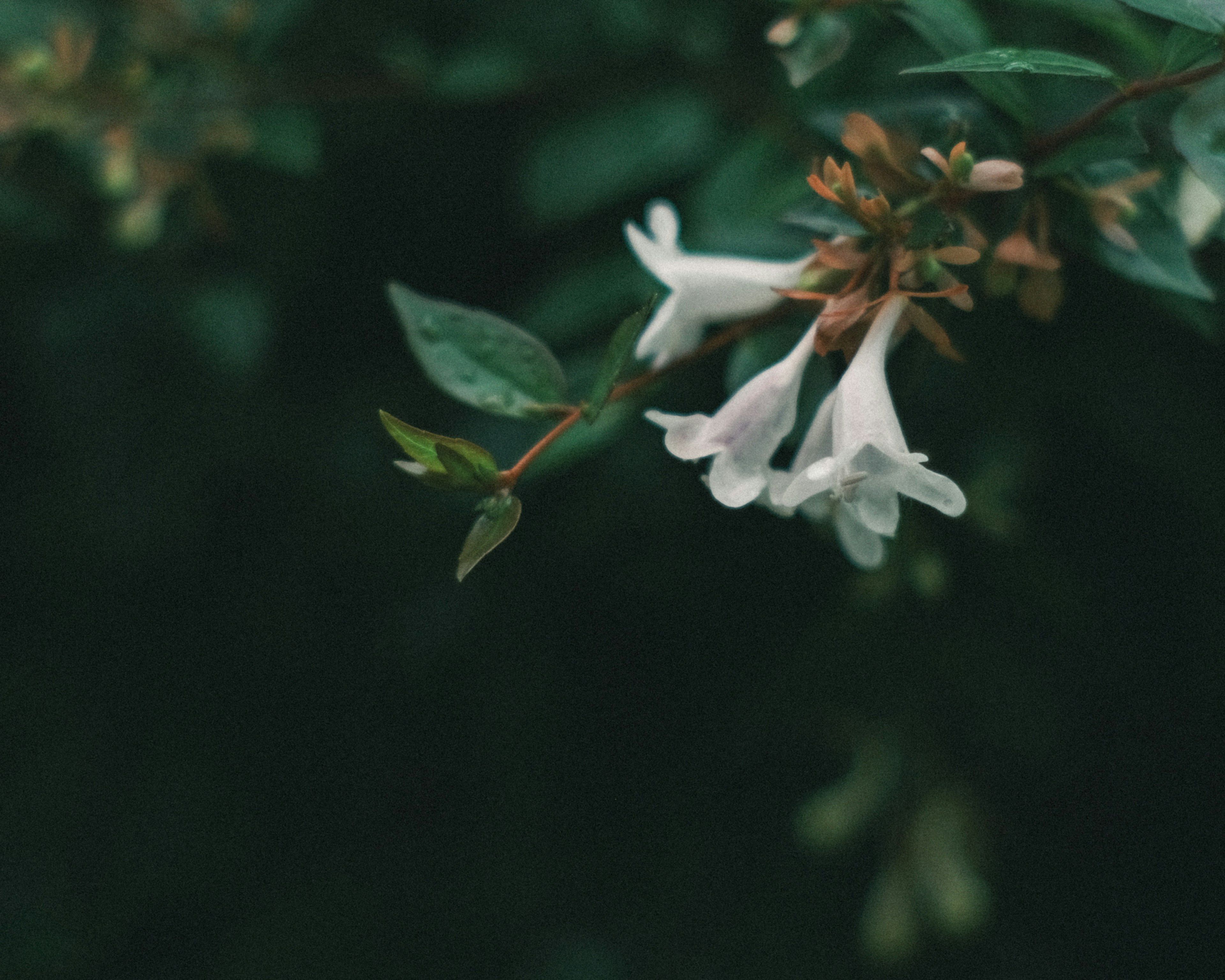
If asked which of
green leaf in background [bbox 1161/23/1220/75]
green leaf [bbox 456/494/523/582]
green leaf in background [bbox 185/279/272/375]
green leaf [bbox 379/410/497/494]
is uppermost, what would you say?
green leaf in background [bbox 1161/23/1220/75]

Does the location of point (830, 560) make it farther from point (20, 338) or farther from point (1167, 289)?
point (20, 338)

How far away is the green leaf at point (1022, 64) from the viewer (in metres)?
0.60

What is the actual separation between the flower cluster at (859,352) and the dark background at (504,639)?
35cm

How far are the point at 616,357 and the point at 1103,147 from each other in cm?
38

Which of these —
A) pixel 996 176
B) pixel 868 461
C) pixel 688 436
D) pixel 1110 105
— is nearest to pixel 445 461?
pixel 688 436

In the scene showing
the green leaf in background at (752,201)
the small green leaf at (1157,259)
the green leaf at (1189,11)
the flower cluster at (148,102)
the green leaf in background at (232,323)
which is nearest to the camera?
the green leaf at (1189,11)

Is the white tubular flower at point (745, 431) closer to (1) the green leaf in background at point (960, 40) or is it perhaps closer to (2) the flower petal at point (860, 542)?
(2) the flower petal at point (860, 542)

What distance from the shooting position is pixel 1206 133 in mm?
624

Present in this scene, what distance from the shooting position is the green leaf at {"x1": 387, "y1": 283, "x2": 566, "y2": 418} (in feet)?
2.48

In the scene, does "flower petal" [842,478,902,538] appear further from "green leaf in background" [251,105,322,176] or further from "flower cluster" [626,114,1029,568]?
"green leaf in background" [251,105,322,176]

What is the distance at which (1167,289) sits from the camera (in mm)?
731

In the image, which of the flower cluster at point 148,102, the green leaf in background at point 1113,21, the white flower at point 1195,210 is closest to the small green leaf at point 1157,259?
the white flower at point 1195,210

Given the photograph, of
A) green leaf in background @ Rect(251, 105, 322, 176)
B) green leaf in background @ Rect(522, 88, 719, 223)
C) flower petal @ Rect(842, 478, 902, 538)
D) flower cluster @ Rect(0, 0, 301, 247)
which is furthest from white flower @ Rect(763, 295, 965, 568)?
flower cluster @ Rect(0, 0, 301, 247)

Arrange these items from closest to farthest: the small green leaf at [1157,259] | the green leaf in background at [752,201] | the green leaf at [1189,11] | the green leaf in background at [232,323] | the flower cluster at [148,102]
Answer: the green leaf at [1189,11], the small green leaf at [1157,259], the green leaf in background at [752,201], the flower cluster at [148,102], the green leaf in background at [232,323]
